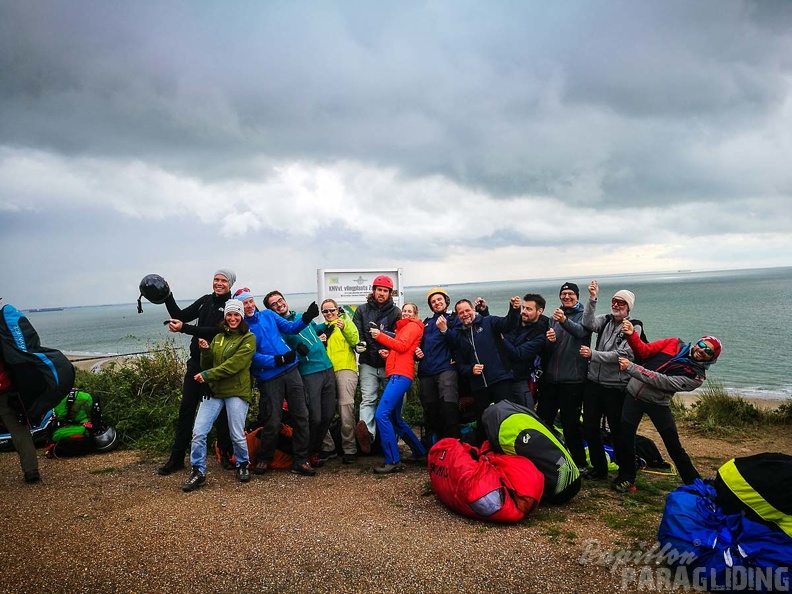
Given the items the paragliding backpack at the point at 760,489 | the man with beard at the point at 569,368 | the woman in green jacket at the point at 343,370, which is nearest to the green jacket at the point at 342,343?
the woman in green jacket at the point at 343,370

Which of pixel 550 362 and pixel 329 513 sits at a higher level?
pixel 550 362

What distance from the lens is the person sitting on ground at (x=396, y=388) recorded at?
557 centimetres

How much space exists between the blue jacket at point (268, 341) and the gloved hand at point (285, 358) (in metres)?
0.07

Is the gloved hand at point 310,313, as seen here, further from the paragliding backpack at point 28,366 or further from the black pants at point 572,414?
the black pants at point 572,414

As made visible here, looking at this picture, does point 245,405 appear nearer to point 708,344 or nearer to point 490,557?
point 490,557

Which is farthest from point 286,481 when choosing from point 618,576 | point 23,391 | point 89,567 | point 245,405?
point 618,576

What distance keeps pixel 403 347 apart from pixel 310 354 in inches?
46.4

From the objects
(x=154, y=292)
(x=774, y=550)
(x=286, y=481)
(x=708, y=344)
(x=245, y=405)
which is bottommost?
(x=286, y=481)

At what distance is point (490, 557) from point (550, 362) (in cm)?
269

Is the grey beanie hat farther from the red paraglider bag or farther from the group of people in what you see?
the red paraglider bag

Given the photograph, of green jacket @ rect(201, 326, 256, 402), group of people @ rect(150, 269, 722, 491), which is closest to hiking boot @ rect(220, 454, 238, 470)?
group of people @ rect(150, 269, 722, 491)

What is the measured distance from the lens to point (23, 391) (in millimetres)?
5102

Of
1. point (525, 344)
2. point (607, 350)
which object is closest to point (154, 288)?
point (525, 344)

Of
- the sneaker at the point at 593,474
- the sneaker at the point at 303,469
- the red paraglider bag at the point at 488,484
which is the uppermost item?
the red paraglider bag at the point at 488,484
